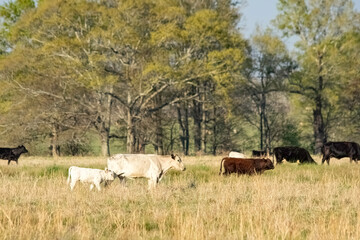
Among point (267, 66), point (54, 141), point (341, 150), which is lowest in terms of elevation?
point (341, 150)

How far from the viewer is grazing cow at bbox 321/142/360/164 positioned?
27.2 m

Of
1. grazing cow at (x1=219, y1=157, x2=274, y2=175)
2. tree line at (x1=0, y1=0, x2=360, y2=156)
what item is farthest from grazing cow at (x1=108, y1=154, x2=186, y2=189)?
tree line at (x1=0, y1=0, x2=360, y2=156)

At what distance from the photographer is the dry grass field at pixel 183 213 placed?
8453 mm

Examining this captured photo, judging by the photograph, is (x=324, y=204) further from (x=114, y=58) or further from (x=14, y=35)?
(x=14, y=35)

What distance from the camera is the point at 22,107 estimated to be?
41156 millimetres

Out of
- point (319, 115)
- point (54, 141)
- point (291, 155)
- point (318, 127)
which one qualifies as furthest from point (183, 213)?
point (318, 127)

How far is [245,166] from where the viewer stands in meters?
18.7

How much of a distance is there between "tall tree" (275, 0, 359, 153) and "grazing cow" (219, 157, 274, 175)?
2626cm

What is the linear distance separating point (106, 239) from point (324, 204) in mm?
4990

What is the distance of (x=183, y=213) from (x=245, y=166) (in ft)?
28.2

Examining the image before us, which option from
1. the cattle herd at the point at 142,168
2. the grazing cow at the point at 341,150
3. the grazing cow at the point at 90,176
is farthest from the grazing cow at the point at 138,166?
the grazing cow at the point at 341,150

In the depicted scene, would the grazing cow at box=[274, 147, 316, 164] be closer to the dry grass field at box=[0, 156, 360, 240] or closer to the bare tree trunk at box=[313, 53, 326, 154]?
the dry grass field at box=[0, 156, 360, 240]

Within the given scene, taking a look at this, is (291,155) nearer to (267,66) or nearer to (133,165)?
(133,165)

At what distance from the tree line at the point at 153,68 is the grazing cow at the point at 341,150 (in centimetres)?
1122
